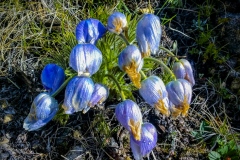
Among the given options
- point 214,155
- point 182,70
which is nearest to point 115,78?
point 182,70

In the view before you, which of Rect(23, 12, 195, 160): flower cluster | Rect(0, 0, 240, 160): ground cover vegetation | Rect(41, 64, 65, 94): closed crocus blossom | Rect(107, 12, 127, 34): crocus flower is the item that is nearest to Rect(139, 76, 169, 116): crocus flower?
Rect(23, 12, 195, 160): flower cluster

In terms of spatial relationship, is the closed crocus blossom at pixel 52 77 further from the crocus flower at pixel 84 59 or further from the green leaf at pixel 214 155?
the green leaf at pixel 214 155

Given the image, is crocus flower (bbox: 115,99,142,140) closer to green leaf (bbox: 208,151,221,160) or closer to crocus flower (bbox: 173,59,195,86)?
crocus flower (bbox: 173,59,195,86)

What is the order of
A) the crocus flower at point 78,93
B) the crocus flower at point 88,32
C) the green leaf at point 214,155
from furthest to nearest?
the green leaf at point 214,155
the crocus flower at point 88,32
the crocus flower at point 78,93

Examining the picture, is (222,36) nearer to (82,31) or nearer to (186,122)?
(186,122)

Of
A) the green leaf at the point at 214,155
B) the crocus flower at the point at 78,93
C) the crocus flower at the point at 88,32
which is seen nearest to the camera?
the crocus flower at the point at 78,93

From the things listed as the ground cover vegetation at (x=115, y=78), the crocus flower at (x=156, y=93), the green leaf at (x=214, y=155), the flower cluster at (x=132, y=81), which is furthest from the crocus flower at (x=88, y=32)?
the green leaf at (x=214, y=155)

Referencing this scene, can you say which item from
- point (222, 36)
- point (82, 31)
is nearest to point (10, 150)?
point (82, 31)

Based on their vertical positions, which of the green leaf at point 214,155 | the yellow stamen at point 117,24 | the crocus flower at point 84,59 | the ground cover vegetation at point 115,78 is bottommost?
the green leaf at point 214,155
